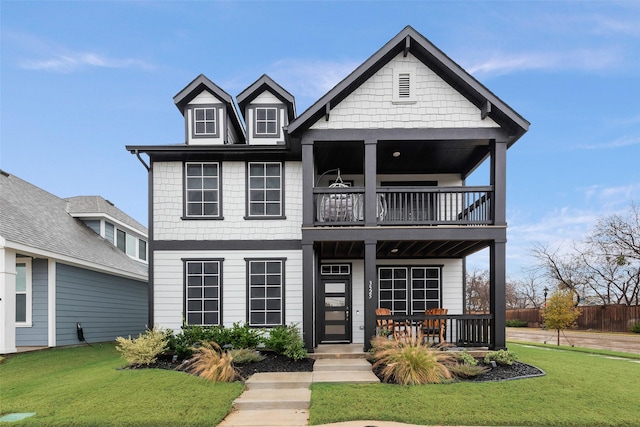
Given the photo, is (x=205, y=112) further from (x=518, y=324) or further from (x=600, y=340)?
(x=518, y=324)

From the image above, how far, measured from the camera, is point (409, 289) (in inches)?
525

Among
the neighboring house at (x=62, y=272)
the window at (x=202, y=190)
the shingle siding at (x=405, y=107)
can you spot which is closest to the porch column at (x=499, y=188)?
the shingle siding at (x=405, y=107)

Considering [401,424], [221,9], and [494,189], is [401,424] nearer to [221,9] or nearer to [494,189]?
[494,189]

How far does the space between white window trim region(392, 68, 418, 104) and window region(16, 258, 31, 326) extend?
12.3m

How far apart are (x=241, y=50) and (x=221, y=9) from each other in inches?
102

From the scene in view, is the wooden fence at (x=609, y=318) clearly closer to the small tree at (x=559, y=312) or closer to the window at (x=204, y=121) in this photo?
the small tree at (x=559, y=312)

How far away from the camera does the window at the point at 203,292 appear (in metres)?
11.8

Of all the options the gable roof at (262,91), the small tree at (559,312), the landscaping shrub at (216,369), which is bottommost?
the small tree at (559,312)

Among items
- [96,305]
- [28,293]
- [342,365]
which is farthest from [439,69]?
[96,305]

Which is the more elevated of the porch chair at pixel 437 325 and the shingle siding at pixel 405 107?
the shingle siding at pixel 405 107

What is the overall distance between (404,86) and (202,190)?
6.45 metres

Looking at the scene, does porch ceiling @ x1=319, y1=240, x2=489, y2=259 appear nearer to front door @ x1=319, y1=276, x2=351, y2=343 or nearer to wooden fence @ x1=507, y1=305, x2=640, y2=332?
front door @ x1=319, y1=276, x2=351, y2=343

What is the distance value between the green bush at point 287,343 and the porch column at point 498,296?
15.9 ft

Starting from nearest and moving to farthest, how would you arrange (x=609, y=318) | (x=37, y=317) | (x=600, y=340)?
1. (x=37, y=317)
2. (x=600, y=340)
3. (x=609, y=318)
